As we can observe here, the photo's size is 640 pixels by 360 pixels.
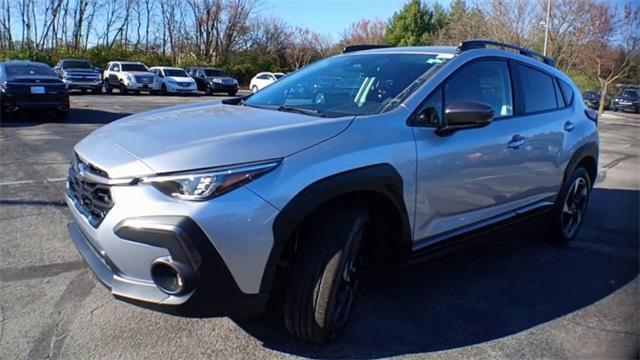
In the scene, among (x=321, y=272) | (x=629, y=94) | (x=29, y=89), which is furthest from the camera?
(x=629, y=94)

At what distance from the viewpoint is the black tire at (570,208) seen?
482cm

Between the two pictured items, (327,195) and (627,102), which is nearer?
(327,195)

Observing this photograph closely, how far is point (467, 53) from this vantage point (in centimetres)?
384

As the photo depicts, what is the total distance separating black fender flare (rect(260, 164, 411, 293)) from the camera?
2.59m

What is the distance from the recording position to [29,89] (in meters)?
13.2

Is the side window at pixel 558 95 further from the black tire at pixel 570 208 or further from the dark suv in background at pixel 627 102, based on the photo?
the dark suv in background at pixel 627 102

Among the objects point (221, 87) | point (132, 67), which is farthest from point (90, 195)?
point (221, 87)

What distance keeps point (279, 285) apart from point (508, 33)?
120 ft

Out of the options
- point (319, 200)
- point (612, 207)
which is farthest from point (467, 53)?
point (612, 207)

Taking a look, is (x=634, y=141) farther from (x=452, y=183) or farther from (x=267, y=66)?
(x=267, y=66)

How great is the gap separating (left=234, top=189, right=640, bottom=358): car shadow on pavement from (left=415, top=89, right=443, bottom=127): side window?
0.92 metres

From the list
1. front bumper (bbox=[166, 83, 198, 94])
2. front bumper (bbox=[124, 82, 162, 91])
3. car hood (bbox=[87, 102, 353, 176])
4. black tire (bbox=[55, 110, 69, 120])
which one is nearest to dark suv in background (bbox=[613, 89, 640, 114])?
front bumper (bbox=[166, 83, 198, 94])

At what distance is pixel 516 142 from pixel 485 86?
47 centimetres

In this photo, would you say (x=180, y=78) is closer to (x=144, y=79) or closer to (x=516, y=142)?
(x=144, y=79)
